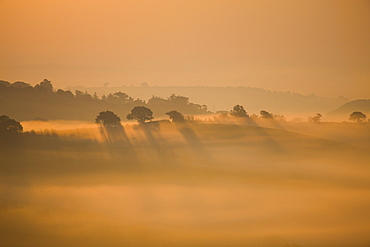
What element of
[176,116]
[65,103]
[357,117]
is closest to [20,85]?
[65,103]

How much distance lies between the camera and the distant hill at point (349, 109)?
62.5 ft

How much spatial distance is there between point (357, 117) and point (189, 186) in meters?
7.98

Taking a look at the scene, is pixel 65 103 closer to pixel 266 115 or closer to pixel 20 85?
pixel 20 85

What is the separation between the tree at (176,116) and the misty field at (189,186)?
247 mm

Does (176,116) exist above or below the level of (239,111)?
above

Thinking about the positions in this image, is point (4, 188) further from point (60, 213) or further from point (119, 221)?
point (119, 221)

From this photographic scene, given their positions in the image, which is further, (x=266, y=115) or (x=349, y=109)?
(x=349, y=109)

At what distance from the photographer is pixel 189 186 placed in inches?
686

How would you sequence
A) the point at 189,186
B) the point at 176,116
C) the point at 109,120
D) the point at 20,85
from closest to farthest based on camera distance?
the point at 189,186, the point at 109,120, the point at 176,116, the point at 20,85

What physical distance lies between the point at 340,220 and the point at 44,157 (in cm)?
1140

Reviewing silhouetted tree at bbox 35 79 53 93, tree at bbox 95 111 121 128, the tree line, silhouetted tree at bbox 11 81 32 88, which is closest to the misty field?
tree at bbox 95 111 121 128

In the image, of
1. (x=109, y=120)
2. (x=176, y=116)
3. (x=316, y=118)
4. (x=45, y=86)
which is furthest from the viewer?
(x=45, y=86)

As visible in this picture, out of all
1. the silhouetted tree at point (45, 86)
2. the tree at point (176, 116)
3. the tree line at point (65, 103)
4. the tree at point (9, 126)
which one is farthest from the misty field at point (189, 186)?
the silhouetted tree at point (45, 86)

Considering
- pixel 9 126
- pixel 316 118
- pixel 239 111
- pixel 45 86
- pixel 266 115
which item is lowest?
pixel 316 118
